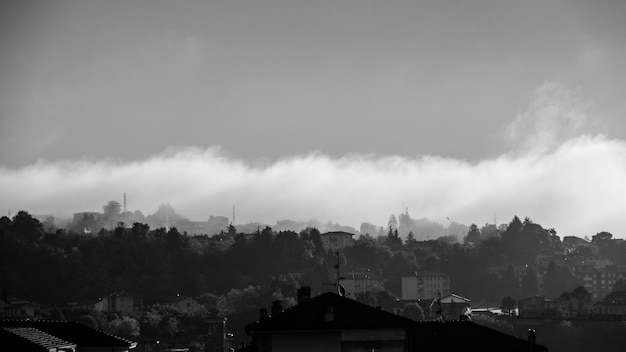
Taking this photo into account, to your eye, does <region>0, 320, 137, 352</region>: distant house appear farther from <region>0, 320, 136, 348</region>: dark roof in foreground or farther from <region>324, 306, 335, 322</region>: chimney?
<region>324, 306, 335, 322</region>: chimney

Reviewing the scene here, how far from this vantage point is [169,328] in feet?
620

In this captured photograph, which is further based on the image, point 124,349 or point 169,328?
point 169,328

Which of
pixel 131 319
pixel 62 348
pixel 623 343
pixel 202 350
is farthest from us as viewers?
pixel 131 319

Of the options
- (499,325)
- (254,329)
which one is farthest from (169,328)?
(254,329)

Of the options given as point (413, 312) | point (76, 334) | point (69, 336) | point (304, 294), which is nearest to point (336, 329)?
point (304, 294)

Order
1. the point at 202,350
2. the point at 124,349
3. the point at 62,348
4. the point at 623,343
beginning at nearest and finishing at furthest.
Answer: the point at 62,348, the point at 124,349, the point at 202,350, the point at 623,343

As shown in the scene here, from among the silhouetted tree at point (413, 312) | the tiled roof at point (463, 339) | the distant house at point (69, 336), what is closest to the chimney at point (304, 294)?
the tiled roof at point (463, 339)

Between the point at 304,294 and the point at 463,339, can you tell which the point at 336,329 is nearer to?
the point at 463,339

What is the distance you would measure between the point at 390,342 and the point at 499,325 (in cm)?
15764

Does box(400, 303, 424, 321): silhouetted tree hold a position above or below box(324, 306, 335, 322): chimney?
above

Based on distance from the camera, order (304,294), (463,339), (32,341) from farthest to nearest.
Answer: (304,294) → (463,339) → (32,341)

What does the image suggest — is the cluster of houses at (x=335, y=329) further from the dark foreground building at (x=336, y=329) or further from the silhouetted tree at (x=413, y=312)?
the silhouetted tree at (x=413, y=312)

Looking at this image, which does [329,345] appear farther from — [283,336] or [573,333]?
[573,333]

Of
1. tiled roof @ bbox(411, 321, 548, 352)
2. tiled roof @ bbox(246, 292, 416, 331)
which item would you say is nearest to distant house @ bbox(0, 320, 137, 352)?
tiled roof @ bbox(246, 292, 416, 331)
